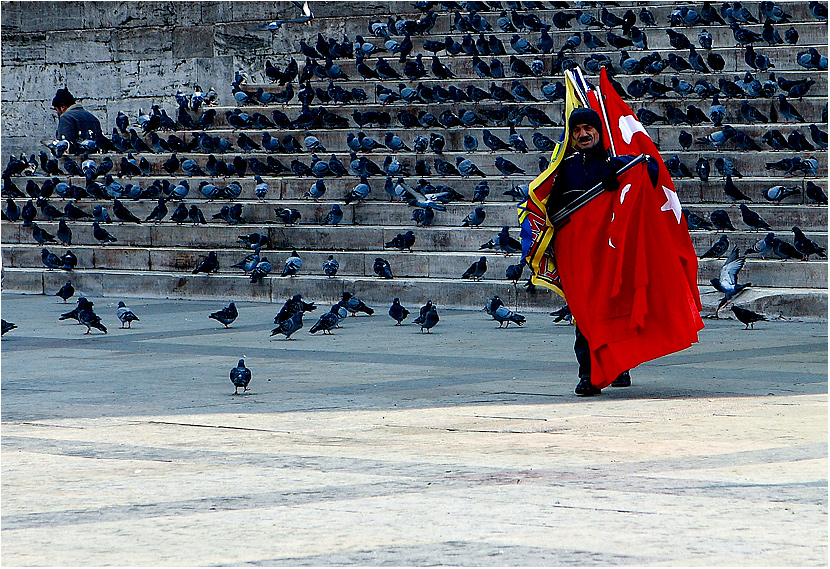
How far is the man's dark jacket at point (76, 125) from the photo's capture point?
23.7 m

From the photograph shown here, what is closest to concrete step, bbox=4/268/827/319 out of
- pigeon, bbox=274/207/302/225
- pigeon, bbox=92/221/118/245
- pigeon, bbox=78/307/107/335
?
pigeon, bbox=92/221/118/245

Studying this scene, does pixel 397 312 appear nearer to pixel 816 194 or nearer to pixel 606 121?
pixel 606 121

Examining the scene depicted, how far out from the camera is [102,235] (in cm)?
1917

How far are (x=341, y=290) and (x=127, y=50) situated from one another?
12.6 metres

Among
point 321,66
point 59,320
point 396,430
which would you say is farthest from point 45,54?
point 396,430

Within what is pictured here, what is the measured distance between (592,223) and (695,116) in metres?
9.53

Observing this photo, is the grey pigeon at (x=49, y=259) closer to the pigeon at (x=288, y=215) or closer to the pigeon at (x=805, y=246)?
the pigeon at (x=288, y=215)

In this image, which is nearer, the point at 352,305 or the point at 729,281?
the point at 729,281

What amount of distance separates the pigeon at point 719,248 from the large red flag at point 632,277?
5829mm

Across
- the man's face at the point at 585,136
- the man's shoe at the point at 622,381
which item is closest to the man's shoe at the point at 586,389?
the man's shoe at the point at 622,381

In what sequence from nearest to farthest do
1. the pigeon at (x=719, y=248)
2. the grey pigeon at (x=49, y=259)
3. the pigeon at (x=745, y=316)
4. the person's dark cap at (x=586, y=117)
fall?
the person's dark cap at (x=586, y=117) → the pigeon at (x=745, y=316) → the pigeon at (x=719, y=248) → the grey pigeon at (x=49, y=259)

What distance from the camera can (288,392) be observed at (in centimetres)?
959

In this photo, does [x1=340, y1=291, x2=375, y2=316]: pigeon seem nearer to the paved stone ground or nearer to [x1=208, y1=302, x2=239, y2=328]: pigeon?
[x1=208, y1=302, x2=239, y2=328]: pigeon

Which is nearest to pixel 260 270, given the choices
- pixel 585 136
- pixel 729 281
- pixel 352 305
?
pixel 352 305
